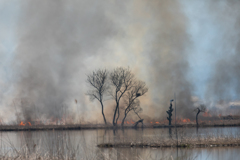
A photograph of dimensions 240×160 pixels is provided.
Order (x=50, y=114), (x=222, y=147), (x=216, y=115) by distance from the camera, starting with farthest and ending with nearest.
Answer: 1. (x=216, y=115)
2. (x=50, y=114)
3. (x=222, y=147)

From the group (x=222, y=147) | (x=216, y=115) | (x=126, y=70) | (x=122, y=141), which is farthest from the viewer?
(x=216, y=115)

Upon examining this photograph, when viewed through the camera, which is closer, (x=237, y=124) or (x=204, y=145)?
(x=204, y=145)

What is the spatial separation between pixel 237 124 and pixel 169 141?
3605 centimetres

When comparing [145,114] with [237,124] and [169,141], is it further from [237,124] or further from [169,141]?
[169,141]

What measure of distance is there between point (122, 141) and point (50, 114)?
1727 inches

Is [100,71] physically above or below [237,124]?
above

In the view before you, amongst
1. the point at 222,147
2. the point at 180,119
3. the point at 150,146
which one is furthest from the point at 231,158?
the point at 180,119

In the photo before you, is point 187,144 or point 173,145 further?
point 173,145

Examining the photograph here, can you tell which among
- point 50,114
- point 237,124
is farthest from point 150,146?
point 50,114

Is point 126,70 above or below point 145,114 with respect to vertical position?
above

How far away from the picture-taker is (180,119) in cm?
7050

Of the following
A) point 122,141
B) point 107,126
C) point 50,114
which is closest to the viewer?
point 122,141

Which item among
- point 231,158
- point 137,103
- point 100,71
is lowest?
point 231,158

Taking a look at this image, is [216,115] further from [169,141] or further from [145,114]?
[169,141]
